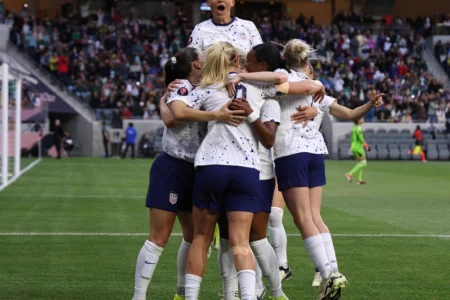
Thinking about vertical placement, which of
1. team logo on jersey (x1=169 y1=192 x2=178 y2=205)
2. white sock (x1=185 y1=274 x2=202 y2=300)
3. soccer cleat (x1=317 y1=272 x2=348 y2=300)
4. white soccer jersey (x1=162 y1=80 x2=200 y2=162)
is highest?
white soccer jersey (x1=162 y1=80 x2=200 y2=162)

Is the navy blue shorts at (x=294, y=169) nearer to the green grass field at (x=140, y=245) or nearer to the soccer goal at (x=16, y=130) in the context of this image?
the green grass field at (x=140, y=245)

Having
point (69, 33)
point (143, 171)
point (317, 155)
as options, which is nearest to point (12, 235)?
point (317, 155)

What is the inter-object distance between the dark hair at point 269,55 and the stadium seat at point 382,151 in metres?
45.0

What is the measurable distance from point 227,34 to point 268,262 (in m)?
2.09

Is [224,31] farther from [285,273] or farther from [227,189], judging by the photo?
[285,273]

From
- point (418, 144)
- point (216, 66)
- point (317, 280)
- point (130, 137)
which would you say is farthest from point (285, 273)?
point (418, 144)

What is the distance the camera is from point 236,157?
Result: 8102 millimetres

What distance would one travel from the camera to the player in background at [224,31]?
9.48 metres

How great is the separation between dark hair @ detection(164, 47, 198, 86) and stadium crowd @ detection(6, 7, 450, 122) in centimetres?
4460

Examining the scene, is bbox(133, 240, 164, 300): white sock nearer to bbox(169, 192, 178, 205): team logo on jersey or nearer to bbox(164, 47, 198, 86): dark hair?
bbox(169, 192, 178, 205): team logo on jersey

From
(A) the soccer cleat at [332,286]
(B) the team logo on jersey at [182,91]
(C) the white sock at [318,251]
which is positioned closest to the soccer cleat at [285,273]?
(C) the white sock at [318,251]

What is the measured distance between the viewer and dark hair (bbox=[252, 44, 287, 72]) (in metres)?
8.62

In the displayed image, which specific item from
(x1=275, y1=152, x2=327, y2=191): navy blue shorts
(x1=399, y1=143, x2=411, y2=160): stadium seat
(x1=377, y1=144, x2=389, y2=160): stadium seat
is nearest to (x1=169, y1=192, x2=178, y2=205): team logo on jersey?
(x1=275, y1=152, x2=327, y2=191): navy blue shorts

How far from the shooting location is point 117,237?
15039mm
